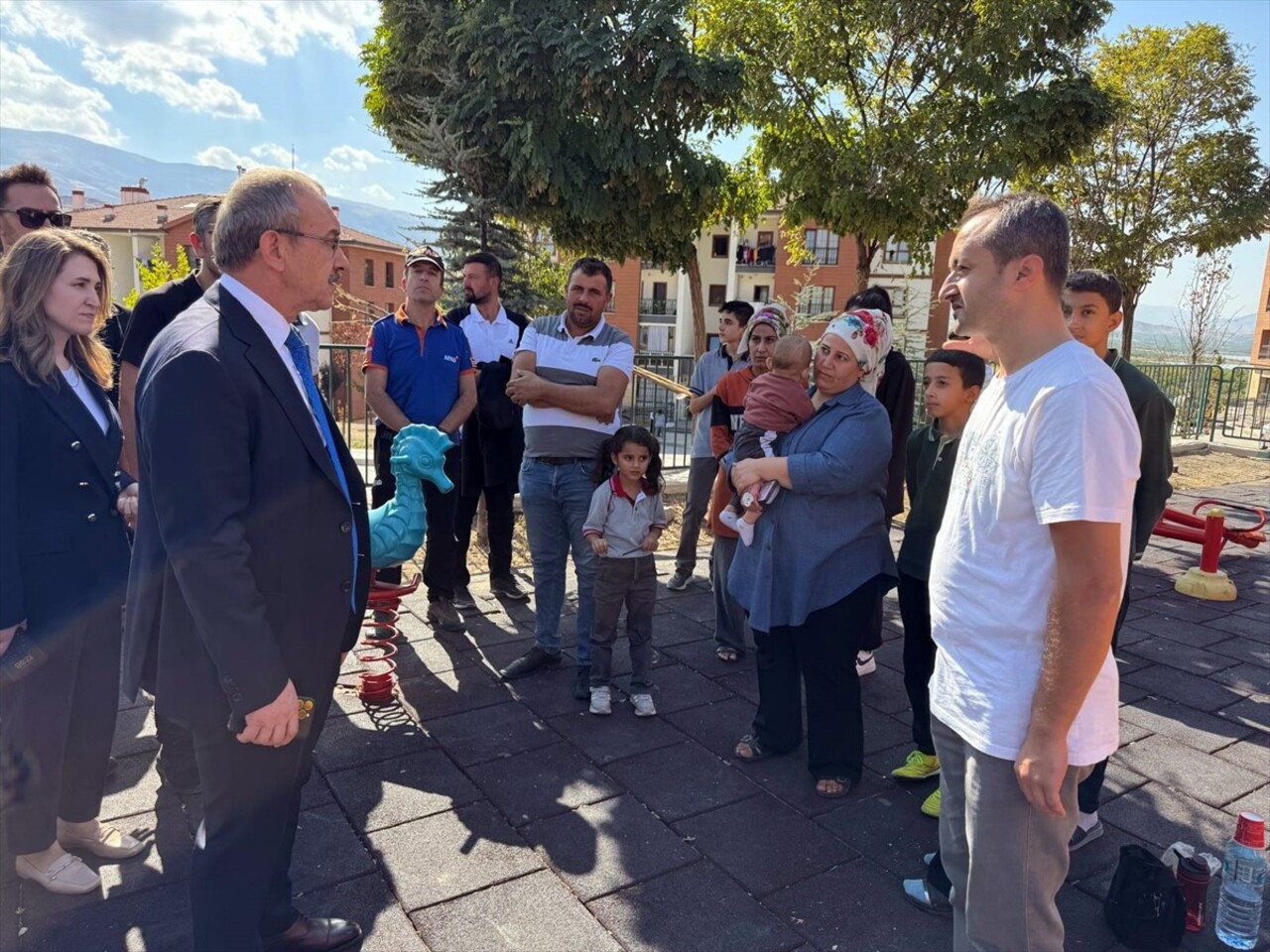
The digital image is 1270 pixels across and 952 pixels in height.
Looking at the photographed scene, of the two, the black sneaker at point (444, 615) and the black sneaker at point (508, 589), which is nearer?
A: the black sneaker at point (444, 615)

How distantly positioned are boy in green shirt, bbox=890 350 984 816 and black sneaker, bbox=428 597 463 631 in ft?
8.47

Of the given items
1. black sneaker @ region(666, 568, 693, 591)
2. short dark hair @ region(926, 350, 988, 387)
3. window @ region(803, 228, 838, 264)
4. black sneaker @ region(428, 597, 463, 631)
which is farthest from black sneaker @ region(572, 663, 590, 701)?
window @ region(803, 228, 838, 264)

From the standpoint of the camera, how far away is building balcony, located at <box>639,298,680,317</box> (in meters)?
48.4

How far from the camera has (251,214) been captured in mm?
1844

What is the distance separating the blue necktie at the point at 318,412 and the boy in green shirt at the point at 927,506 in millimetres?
2124

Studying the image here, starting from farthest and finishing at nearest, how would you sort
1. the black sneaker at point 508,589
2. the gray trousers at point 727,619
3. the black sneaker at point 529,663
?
the black sneaker at point 508,589
the gray trousers at point 727,619
the black sneaker at point 529,663

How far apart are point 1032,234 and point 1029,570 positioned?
26.5 inches

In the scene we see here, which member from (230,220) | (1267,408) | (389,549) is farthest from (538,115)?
(1267,408)

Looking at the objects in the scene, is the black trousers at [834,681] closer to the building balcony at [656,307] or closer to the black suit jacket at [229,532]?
the black suit jacket at [229,532]

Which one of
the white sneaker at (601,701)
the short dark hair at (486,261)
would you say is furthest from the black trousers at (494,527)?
the white sneaker at (601,701)

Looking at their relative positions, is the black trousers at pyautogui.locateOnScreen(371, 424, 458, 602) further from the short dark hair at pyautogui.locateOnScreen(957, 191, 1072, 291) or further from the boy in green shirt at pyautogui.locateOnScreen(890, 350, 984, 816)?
the short dark hair at pyautogui.locateOnScreen(957, 191, 1072, 291)

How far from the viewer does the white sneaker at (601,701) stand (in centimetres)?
384

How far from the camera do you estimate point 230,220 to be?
1854 millimetres

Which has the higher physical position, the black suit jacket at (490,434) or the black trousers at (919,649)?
the black suit jacket at (490,434)
